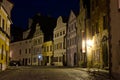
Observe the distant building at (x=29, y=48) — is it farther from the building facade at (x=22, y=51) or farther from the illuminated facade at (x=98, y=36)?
the illuminated facade at (x=98, y=36)

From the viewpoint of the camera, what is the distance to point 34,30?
8812cm

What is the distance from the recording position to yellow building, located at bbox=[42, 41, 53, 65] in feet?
249

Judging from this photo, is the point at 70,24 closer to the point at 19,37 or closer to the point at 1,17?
the point at 1,17

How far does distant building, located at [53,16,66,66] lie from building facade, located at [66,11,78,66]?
9.54ft

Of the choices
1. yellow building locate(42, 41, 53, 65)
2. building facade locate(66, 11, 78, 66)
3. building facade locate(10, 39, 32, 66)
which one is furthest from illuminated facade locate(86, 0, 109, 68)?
building facade locate(10, 39, 32, 66)

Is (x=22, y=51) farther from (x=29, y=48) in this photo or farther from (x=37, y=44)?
(x=37, y=44)

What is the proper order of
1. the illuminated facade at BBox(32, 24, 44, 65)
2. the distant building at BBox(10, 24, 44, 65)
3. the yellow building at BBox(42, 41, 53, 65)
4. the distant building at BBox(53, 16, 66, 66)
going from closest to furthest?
1. the distant building at BBox(53, 16, 66, 66)
2. the yellow building at BBox(42, 41, 53, 65)
3. the illuminated facade at BBox(32, 24, 44, 65)
4. the distant building at BBox(10, 24, 44, 65)

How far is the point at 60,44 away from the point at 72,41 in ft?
30.7

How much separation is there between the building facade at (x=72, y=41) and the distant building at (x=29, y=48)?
18.7 m

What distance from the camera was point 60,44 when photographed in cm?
6906

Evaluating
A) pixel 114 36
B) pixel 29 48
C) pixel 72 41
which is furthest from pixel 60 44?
pixel 114 36

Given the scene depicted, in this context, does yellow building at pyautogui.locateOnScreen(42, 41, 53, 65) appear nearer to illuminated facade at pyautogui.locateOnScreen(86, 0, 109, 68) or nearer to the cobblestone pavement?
illuminated facade at pyautogui.locateOnScreen(86, 0, 109, 68)

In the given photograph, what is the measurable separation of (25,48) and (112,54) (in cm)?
7004

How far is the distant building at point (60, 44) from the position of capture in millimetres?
66537
